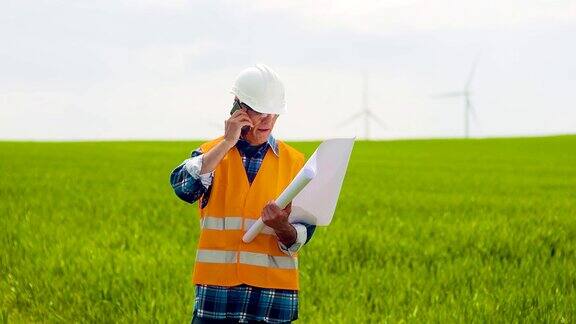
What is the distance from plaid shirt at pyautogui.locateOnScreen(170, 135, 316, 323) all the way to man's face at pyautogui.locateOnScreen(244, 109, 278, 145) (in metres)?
0.04

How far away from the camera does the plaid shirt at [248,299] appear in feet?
10.1

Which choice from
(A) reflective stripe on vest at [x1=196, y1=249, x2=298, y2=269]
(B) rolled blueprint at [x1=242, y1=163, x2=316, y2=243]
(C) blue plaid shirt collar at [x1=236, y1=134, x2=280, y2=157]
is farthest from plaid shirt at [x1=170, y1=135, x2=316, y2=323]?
(B) rolled blueprint at [x1=242, y1=163, x2=316, y2=243]

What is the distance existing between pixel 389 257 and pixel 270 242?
459cm

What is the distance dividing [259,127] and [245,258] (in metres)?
0.48

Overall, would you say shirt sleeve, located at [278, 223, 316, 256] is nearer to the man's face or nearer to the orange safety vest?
the orange safety vest

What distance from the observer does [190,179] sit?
→ 2945 mm

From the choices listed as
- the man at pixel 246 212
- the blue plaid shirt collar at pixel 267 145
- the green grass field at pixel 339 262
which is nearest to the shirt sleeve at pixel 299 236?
the man at pixel 246 212

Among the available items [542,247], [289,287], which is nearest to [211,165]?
[289,287]

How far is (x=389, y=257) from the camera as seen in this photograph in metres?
7.52

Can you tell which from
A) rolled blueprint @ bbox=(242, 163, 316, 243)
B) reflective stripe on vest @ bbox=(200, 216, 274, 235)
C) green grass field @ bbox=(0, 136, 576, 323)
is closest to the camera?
rolled blueprint @ bbox=(242, 163, 316, 243)

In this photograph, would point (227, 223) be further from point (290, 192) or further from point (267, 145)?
point (290, 192)

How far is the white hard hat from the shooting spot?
286 centimetres

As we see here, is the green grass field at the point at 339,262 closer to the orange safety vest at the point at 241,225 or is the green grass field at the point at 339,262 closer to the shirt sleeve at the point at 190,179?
the orange safety vest at the point at 241,225

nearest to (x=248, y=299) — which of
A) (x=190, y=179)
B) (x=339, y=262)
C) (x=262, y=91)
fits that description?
(x=190, y=179)
